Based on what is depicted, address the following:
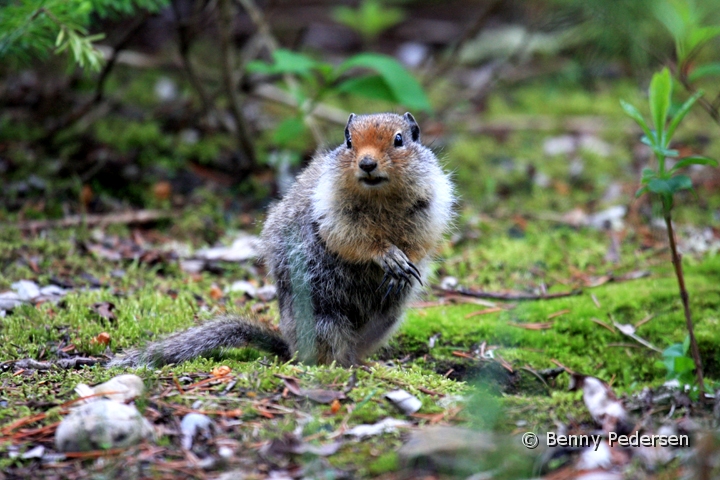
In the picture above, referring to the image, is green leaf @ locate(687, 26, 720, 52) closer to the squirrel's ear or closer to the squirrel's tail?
the squirrel's ear

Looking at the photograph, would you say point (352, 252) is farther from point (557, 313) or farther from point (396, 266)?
point (557, 313)

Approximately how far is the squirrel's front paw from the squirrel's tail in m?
0.88

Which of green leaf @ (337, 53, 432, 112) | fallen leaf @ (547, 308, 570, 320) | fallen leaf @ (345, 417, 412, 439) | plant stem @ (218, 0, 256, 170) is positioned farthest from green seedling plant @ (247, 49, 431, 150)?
fallen leaf @ (345, 417, 412, 439)

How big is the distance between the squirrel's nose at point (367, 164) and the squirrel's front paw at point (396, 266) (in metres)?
0.51

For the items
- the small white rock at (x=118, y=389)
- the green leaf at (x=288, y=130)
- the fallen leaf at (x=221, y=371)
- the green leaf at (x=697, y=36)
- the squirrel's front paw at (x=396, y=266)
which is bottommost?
→ the fallen leaf at (x=221, y=371)

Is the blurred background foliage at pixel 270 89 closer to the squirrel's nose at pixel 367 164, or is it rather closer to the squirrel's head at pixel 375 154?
the squirrel's head at pixel 375 154

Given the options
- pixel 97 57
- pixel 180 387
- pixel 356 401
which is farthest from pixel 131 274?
pixel 356 401

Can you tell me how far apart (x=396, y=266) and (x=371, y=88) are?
2908 millimetres

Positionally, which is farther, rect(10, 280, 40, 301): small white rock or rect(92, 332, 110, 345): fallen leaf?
rect(10, 280, 40, 301): small white rock

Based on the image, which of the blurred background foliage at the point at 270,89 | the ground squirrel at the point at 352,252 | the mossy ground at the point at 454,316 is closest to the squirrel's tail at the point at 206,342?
the ground squirrel at the point at 352,252

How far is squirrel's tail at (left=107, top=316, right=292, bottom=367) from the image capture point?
14.0 ft

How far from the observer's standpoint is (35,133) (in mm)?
7805

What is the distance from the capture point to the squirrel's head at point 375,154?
4.36 meters

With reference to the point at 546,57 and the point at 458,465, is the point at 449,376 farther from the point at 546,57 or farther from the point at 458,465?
the point at 546,57
